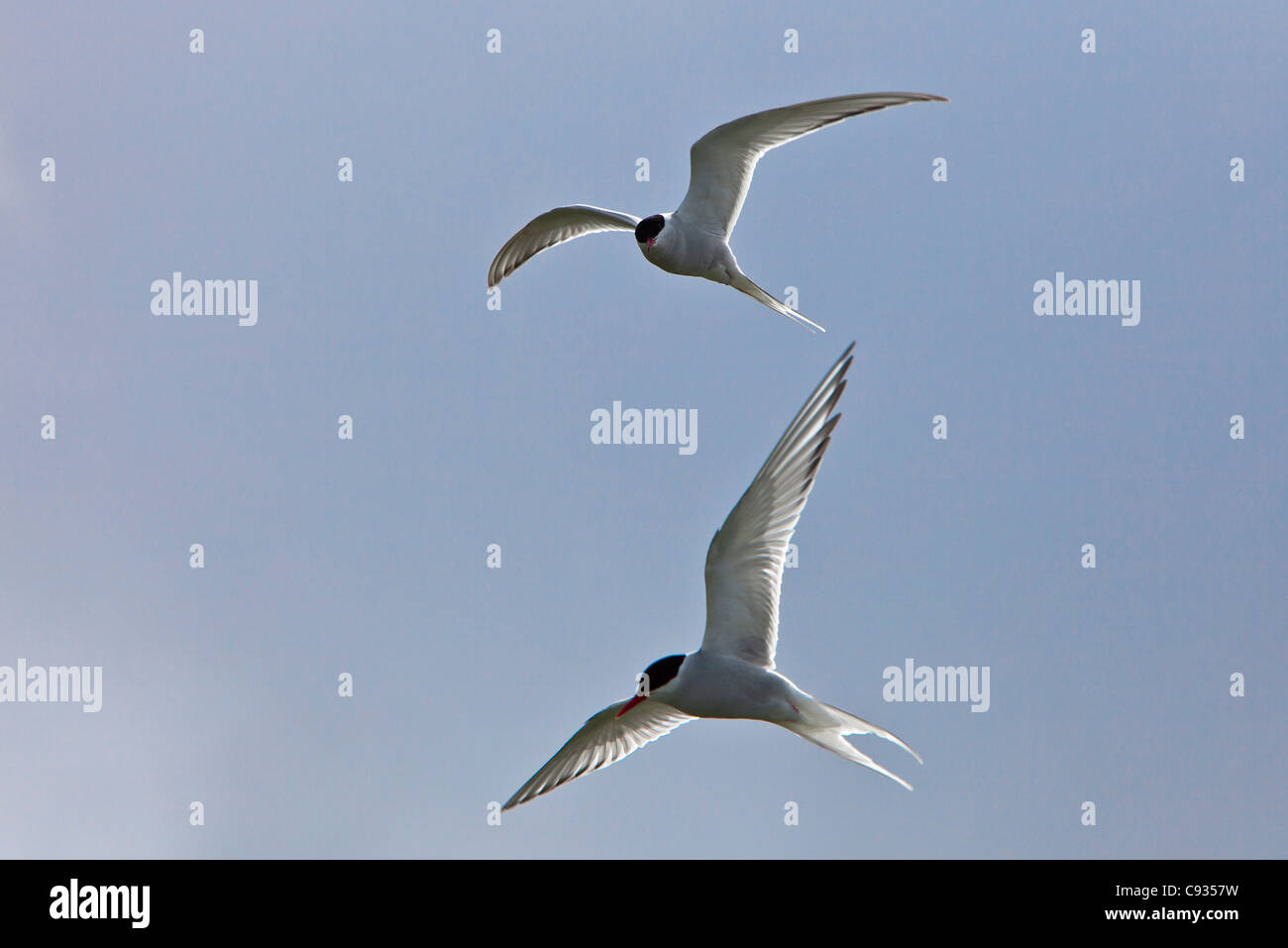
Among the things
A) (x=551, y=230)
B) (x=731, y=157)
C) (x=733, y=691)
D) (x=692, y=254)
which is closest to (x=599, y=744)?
(x=733, y=691)

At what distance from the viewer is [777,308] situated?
7.03 m

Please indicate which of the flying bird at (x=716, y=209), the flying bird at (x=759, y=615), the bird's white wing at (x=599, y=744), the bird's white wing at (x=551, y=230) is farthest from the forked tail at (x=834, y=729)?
the bird's white wing at (x=551, y=230)

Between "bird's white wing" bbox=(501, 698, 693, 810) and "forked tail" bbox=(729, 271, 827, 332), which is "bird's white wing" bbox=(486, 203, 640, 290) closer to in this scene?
"forked tail" bbox=(729, 271, 827, 332)

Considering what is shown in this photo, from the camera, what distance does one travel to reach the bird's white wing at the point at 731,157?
6703 mm

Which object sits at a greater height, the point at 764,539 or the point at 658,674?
the point at 764,539

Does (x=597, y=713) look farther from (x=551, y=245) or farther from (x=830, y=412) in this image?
(x=551, y=245)

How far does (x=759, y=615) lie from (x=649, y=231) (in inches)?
110

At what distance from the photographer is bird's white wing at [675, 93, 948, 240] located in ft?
22.0

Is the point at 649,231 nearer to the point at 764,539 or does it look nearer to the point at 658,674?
the point at 764,539

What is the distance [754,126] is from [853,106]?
3.27 ft

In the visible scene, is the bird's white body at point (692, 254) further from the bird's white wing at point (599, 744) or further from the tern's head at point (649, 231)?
the bird's white wing at point (599, 744)

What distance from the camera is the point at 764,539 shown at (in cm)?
564

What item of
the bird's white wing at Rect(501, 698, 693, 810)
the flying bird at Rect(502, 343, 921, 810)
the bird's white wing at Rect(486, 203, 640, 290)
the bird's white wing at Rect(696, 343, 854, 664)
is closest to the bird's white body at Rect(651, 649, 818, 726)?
the flying bird at Rect(502, 343, 921, 810)
